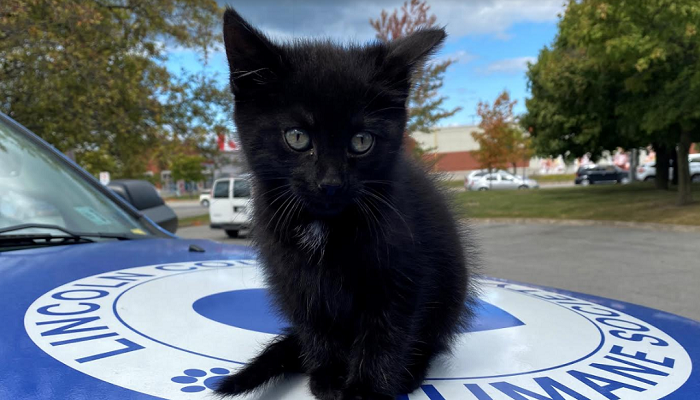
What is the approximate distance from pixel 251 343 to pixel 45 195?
1.87 metres

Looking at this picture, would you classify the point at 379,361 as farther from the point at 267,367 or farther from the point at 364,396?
the point at 267,367

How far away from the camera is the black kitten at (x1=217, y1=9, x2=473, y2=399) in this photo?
138 cm

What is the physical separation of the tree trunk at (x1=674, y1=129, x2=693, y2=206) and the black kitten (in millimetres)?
19241

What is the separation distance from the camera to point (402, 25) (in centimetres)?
2358

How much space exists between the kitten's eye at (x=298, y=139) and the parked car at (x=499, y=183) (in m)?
39.9

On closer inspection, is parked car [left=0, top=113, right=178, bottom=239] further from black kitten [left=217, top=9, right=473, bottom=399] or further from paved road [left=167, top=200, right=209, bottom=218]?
paved road [left=167, top=200, right=209, bottom=218]

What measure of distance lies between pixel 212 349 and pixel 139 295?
0.60m

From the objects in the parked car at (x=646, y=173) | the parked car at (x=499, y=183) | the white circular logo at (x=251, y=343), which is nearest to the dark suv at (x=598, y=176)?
the parked car at (x=646, y=173)

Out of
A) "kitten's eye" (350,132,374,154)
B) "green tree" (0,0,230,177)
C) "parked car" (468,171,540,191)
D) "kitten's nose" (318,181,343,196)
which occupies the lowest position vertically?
"parked car" (468,171,540,191)

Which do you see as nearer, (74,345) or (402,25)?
(74,345)

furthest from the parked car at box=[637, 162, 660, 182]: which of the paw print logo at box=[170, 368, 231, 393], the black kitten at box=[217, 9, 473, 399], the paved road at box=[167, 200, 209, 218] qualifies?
the paw print logo at box=[170, 368, 231, 393]

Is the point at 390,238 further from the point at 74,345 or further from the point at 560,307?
the point at 560,307

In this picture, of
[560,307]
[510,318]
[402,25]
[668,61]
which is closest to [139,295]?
[510,318]

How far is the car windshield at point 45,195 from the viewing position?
2654 millimetres
